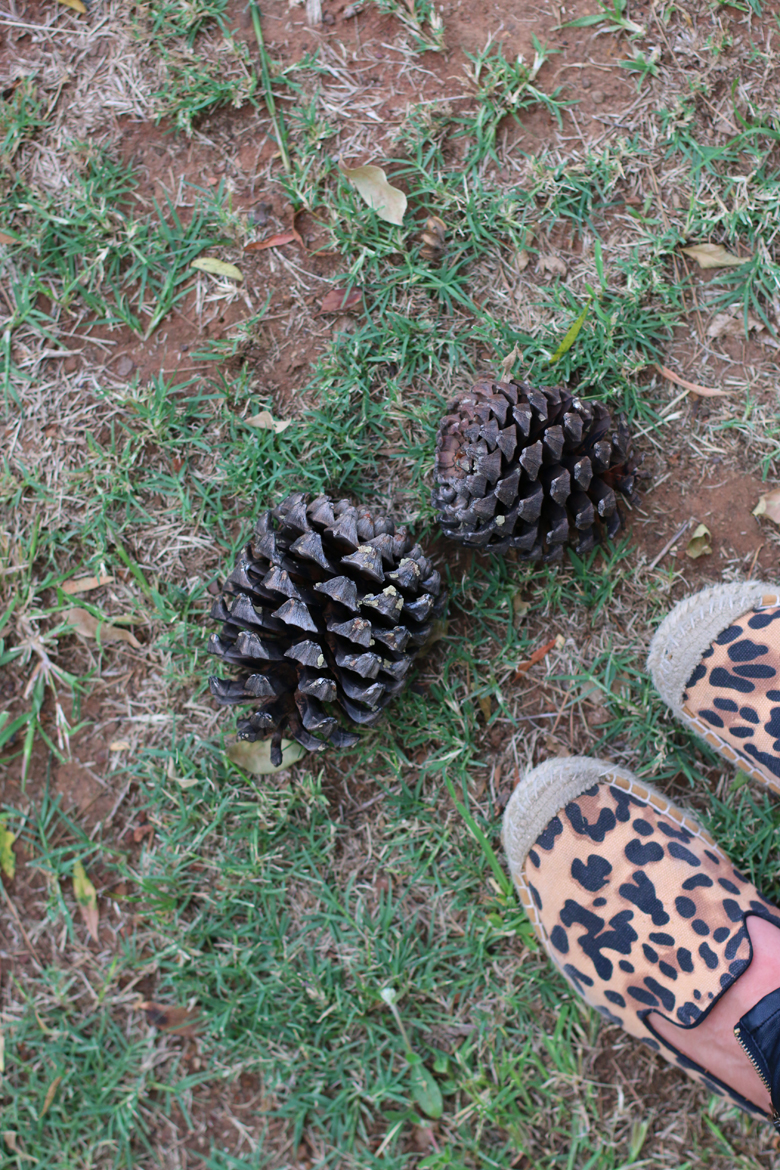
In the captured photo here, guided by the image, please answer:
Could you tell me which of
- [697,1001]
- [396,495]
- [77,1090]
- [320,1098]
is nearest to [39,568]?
[396,495]

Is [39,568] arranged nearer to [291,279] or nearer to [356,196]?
[291,279]

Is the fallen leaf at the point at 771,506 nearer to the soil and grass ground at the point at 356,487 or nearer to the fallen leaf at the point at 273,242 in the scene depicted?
the soil and grass ground at the point at 356,487

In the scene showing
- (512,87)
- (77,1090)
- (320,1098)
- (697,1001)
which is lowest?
(77,1090)

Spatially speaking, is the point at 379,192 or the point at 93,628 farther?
the point at 93,628

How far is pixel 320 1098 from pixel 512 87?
2.73m

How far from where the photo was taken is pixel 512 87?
2.04m

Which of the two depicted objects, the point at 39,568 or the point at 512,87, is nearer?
the point at 512,87

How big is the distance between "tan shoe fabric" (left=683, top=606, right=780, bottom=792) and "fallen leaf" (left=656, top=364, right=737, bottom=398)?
58cm

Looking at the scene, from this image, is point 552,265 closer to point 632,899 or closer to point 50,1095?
point 632,899

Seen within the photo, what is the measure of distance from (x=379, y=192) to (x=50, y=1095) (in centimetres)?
260

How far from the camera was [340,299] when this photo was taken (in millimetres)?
2082

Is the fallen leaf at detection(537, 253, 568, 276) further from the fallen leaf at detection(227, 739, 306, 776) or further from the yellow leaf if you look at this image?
the yellow leaf

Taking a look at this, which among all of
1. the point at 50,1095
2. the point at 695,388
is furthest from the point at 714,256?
the point at 50,1095

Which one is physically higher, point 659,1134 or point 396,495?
point 396,495
